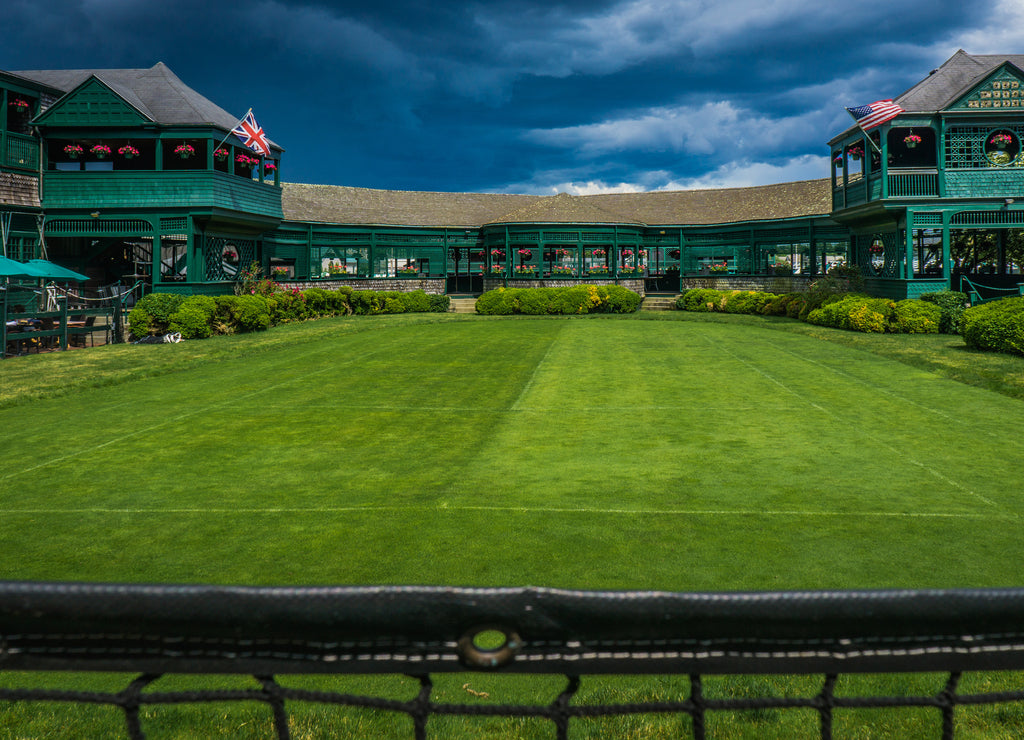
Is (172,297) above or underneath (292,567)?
above

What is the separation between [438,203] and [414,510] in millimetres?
40797

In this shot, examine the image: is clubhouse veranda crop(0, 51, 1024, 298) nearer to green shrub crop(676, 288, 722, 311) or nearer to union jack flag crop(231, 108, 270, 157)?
union jack flag crop(231, 108, 270, 157)

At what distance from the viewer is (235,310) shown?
963 inches

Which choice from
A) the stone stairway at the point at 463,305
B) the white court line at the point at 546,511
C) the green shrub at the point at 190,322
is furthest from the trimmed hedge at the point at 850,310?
the green shrub at the point at 190,322

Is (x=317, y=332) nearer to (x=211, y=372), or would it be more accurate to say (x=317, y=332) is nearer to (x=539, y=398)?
(x=211, y=372)

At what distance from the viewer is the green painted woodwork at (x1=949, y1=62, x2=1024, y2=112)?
82.4 feet

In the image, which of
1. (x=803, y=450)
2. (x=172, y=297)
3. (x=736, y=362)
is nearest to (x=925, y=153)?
(x=736, y=362)

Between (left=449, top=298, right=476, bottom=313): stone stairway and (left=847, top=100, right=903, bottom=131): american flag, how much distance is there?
757 inches

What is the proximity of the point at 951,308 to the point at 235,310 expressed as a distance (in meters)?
22.0

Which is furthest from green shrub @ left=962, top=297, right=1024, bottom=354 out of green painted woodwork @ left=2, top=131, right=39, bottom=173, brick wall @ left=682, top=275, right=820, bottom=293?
green painted woodwork @ left=2, top=131, right=39, bottom=173

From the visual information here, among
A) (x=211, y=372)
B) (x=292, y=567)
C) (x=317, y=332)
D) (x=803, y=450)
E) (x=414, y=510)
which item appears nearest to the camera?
(x=292, y=567)

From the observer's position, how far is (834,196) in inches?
1235

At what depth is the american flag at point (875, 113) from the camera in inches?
944

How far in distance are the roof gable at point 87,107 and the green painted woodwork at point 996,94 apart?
1117 inches
